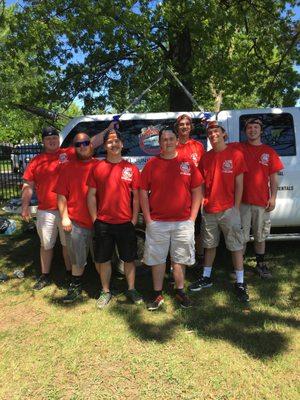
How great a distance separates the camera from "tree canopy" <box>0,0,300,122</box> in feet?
27.9

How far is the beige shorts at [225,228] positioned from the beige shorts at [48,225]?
1.59 m

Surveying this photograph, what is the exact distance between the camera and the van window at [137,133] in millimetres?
5496

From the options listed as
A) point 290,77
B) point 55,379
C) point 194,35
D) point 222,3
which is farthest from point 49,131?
point 290,77

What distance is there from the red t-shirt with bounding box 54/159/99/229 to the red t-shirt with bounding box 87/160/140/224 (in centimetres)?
19

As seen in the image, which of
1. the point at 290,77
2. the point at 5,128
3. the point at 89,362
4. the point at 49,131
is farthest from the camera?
the point at 5,128

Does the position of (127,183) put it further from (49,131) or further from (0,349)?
(0,349)

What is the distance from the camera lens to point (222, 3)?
978cm

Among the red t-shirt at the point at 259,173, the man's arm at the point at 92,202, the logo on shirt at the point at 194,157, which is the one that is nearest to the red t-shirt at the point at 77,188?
the man's arm at the point at 92,202

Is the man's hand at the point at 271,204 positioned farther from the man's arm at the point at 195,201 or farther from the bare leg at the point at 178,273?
the bare leg at the point at 178,273

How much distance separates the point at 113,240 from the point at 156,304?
2.59 ft

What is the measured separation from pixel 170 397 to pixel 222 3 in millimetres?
8871

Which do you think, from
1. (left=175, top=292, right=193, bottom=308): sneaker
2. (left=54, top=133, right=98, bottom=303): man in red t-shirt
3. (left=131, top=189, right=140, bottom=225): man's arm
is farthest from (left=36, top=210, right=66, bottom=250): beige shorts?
(left=175, top=292, right=193, bottom=308): sneaker

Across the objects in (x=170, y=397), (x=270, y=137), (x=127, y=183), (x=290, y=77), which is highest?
(x=290, y=77)

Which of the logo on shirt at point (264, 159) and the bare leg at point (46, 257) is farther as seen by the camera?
the bare leg at point (46, 257)
